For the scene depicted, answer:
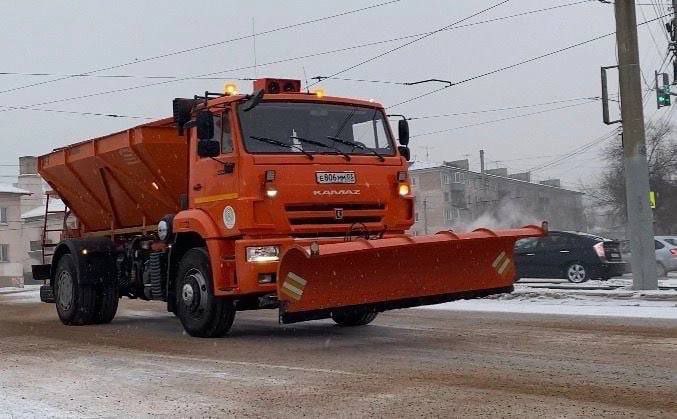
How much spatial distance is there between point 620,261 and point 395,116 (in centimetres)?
1298

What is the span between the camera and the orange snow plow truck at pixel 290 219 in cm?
951

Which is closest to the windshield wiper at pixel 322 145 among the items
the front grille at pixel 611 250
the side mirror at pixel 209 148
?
the side mirror at pixel 209 148

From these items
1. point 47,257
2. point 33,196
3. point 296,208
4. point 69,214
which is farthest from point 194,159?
point 33,196

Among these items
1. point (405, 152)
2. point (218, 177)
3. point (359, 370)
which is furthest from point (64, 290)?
point (359, 370)

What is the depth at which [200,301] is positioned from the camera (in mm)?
10562

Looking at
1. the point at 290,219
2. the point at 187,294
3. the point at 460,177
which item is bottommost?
the point at 187,294

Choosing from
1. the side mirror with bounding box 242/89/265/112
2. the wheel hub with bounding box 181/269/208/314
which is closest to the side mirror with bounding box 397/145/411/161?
the side mirror with bounding box 242/89/265/112

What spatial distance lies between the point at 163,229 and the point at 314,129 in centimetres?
254

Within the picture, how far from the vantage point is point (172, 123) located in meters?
11.6

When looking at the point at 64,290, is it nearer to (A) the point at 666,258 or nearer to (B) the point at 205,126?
(B) the point at 205,126

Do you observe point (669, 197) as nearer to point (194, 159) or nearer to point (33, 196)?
point (33, 196)

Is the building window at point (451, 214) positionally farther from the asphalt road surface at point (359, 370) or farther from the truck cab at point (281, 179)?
the truck cab at point (281, 179)

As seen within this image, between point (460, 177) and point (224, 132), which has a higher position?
point (460, 177)

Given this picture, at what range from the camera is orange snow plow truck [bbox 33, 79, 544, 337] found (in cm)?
951
